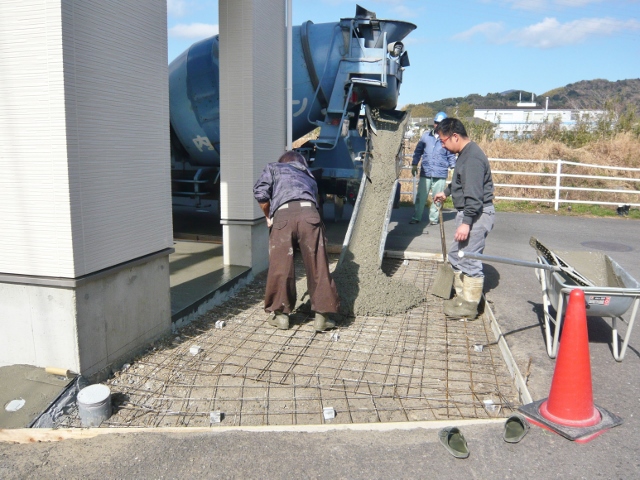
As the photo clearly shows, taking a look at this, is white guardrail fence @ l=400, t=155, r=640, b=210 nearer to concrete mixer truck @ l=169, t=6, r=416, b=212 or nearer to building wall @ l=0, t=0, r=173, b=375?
concrete mixer truck @ l=169, t=6, r=416, b=212

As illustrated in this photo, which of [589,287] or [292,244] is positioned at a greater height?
[292,244]

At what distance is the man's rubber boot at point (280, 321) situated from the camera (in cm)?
496

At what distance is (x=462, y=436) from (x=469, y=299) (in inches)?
93.6

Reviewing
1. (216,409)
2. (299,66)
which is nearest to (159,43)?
(216,409)

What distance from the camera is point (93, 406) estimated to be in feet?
10.9

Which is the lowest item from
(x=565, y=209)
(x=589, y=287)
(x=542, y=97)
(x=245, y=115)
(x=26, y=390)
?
(x=26, y=390)

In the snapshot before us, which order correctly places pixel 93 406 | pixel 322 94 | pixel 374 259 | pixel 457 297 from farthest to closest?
pixel 322 94
pixel 374 259
pixel 457 297
pixel 93 406

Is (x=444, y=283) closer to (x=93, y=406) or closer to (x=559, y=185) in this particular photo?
(x=93, y=406)

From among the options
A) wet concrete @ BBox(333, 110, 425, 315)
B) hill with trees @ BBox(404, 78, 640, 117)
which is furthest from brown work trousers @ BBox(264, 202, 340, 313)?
hill with trees @ BBox(404, 78, 640, 117)

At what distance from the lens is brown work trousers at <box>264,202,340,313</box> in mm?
4801

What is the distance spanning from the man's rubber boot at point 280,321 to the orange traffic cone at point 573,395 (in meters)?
2.28

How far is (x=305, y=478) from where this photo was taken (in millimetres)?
2811

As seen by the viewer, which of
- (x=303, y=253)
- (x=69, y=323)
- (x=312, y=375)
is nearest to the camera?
(x=69, y=323)

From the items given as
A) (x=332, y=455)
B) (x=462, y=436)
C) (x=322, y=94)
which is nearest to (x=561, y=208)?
(x=322, y=94)
